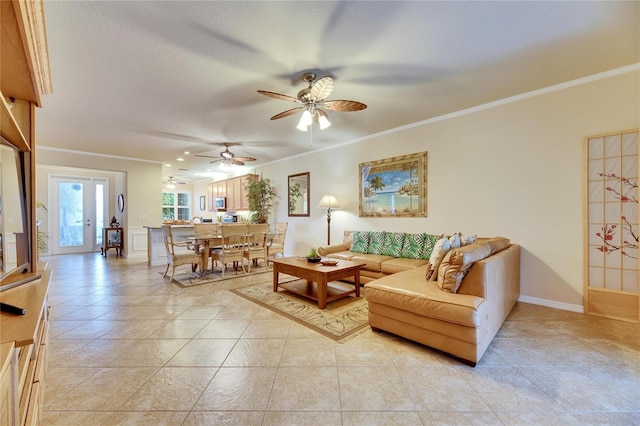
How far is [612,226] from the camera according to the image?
2.87m

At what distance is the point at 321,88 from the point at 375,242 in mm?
2816

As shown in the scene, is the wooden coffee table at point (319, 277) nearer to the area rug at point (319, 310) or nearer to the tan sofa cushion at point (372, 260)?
the area rug at point (319, 310)

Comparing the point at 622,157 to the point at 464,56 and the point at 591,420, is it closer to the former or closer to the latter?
the point at 464,56

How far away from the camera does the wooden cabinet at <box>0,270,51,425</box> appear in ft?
2.56

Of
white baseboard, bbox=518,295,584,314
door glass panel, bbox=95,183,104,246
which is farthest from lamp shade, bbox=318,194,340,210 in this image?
door glass panel, bbox=95,183,104,246

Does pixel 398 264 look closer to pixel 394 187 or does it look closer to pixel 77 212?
pixel 394 187

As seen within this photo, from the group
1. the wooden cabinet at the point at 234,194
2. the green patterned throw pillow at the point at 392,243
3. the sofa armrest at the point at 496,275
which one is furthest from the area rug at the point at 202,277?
the sofa armrest at the point at 496,275

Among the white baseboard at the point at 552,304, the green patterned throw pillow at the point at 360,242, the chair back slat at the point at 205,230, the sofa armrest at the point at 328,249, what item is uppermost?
the chair back slat at the point at 205,230

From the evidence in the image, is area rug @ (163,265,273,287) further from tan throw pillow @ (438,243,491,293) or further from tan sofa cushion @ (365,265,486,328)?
tan throw pillow @ (438,243,491,293)

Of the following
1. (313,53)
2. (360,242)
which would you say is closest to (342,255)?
(360,242)

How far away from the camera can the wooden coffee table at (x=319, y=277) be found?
3217 mm

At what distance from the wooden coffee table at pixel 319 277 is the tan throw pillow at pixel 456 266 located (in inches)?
52.3

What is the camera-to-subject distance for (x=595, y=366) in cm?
201

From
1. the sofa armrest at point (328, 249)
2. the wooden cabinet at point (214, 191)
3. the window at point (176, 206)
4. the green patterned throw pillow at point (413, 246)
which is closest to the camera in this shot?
the green patterned throw pillow at point (413, 246)
